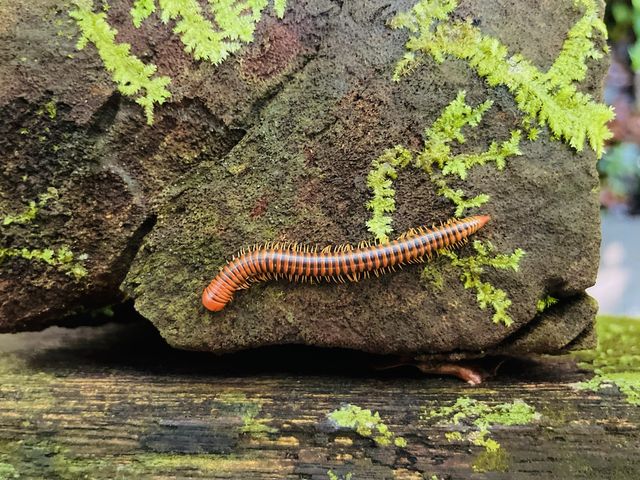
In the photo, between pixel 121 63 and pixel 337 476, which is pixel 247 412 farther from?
pixel 121 63

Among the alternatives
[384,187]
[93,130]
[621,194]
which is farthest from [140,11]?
[621,194]

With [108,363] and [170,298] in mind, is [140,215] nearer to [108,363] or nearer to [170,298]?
[170,298]

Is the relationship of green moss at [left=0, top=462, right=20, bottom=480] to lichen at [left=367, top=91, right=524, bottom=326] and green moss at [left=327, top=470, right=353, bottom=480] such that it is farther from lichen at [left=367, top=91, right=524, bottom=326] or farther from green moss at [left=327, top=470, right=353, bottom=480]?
lichen at [left=367, top=91, right=524, bottom=326]

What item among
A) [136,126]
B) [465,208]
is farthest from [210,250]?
[465,208]

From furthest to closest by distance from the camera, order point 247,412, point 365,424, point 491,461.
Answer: point 247,412 < point 365,424 < point 491,461

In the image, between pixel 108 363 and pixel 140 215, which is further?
pixel 108 363

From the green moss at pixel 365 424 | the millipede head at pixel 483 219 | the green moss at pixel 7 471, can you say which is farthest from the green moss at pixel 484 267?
the green moss at pixel 7 471
